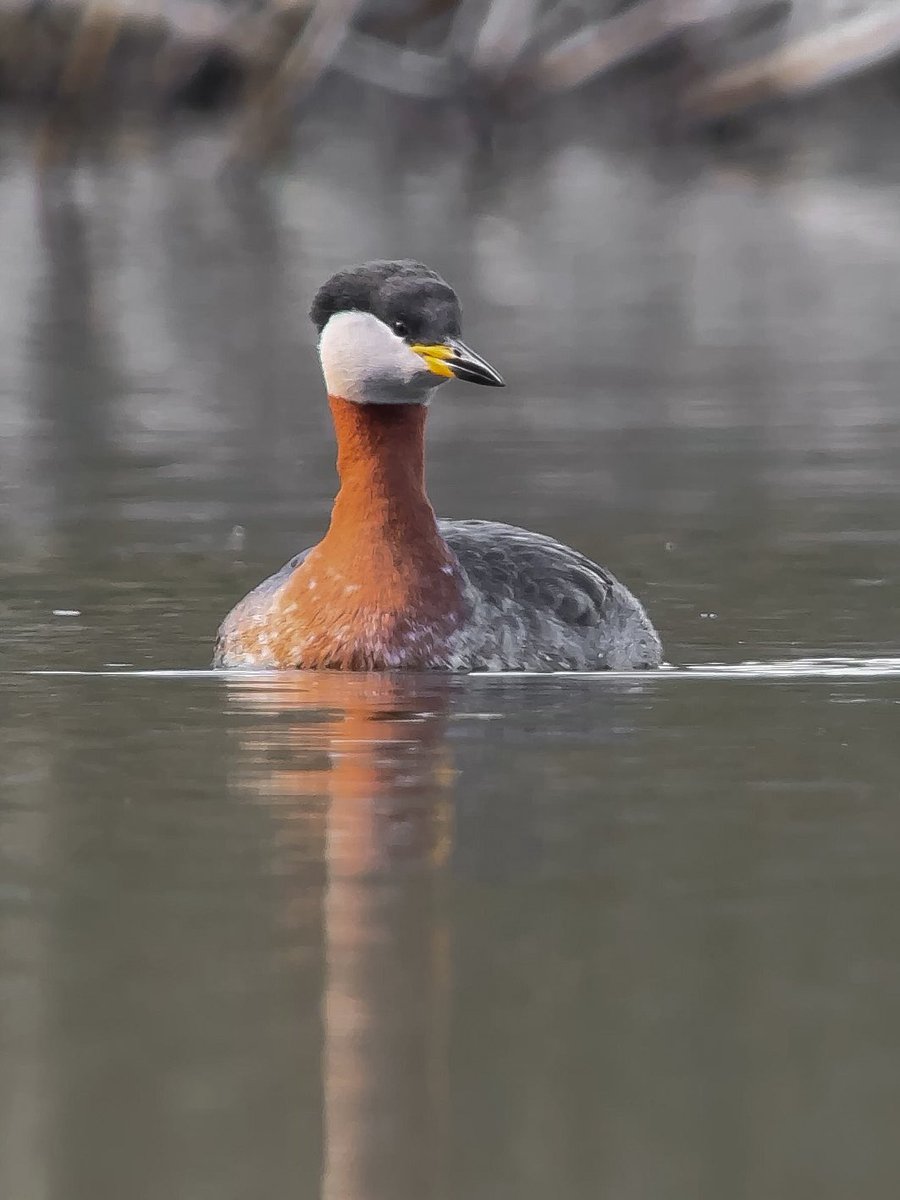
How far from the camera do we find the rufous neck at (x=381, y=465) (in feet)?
31.2

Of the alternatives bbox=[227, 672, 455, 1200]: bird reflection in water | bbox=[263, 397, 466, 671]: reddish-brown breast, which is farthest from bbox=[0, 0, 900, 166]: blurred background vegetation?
bbox=[227, 672, 455, 1200]: bird reflection in water

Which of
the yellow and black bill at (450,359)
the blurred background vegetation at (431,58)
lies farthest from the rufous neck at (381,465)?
the blurred background vegetation at (431,58)

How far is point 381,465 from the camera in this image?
9570mm

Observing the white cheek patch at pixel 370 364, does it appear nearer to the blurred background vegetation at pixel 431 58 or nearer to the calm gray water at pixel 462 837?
the calm gray water at pixel 462 837

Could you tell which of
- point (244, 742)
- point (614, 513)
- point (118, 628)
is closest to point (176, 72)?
point (614, 513)

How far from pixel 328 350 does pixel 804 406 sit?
7301 mm

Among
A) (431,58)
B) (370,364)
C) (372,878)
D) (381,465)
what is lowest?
(372,878)

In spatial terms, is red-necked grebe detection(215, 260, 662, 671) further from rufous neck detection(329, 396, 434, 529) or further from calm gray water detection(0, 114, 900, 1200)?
calm gray water detection(0, 114, 900, 1200)

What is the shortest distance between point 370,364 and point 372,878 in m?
3.90

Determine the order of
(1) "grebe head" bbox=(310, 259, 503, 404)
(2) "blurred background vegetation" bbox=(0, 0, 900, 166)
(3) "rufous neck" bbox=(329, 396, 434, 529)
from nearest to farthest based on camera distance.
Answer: (1) "grebe head" bbox=(310, 259, 503, 404), (3) "rufous neck" bbox=(329, 396, 434, 529), (2) "blurred background vegetation" bbox=(0, 0, 900, 166)

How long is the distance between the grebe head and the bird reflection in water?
41.7 inches

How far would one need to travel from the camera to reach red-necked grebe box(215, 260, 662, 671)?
9.23 metres

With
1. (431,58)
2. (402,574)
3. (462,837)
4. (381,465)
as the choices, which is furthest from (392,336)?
(431,58)

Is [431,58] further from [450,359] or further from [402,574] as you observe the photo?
[402,574]
